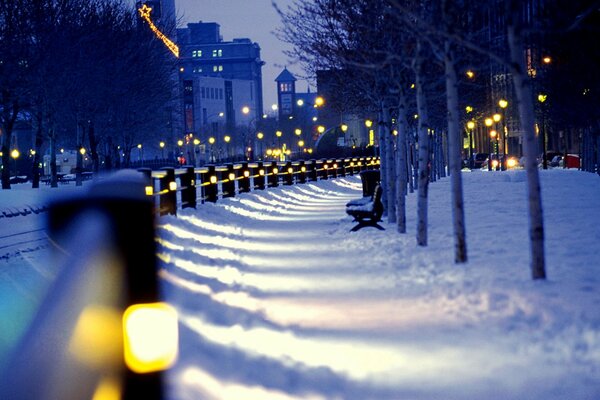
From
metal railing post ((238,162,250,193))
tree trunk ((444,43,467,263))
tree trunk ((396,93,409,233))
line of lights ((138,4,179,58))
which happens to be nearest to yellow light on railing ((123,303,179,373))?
tree trunk ((444,43,467,263))

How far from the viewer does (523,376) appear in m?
7.14

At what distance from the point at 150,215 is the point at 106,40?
50657 millimetres

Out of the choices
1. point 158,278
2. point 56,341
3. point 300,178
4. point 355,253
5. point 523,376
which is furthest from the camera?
point 300,178

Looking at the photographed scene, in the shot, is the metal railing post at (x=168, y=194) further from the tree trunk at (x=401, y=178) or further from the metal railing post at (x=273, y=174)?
the metal railing post at (x=273, y=174)

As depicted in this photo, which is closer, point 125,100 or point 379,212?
point 379,212

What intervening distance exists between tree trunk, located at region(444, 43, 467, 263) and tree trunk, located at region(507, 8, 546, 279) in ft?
6.88

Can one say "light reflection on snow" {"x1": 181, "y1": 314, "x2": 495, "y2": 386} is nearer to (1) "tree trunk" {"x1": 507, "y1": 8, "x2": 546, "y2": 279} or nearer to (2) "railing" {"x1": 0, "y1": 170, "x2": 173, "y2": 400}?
(2) "railing" {"x1": 0, "y1": 170, "x2": 173, "y2": 400}

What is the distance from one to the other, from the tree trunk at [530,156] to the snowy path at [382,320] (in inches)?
13.8

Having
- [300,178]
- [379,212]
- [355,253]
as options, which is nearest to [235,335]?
[355,253]

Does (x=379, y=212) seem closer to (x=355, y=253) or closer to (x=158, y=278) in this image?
(x=355, y=253)

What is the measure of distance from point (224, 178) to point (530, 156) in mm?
22140

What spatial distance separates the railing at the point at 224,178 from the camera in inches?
945

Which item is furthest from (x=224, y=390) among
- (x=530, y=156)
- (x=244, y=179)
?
(x=244, y=179)

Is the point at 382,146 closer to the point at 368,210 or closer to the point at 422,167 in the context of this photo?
the point at 368,210
